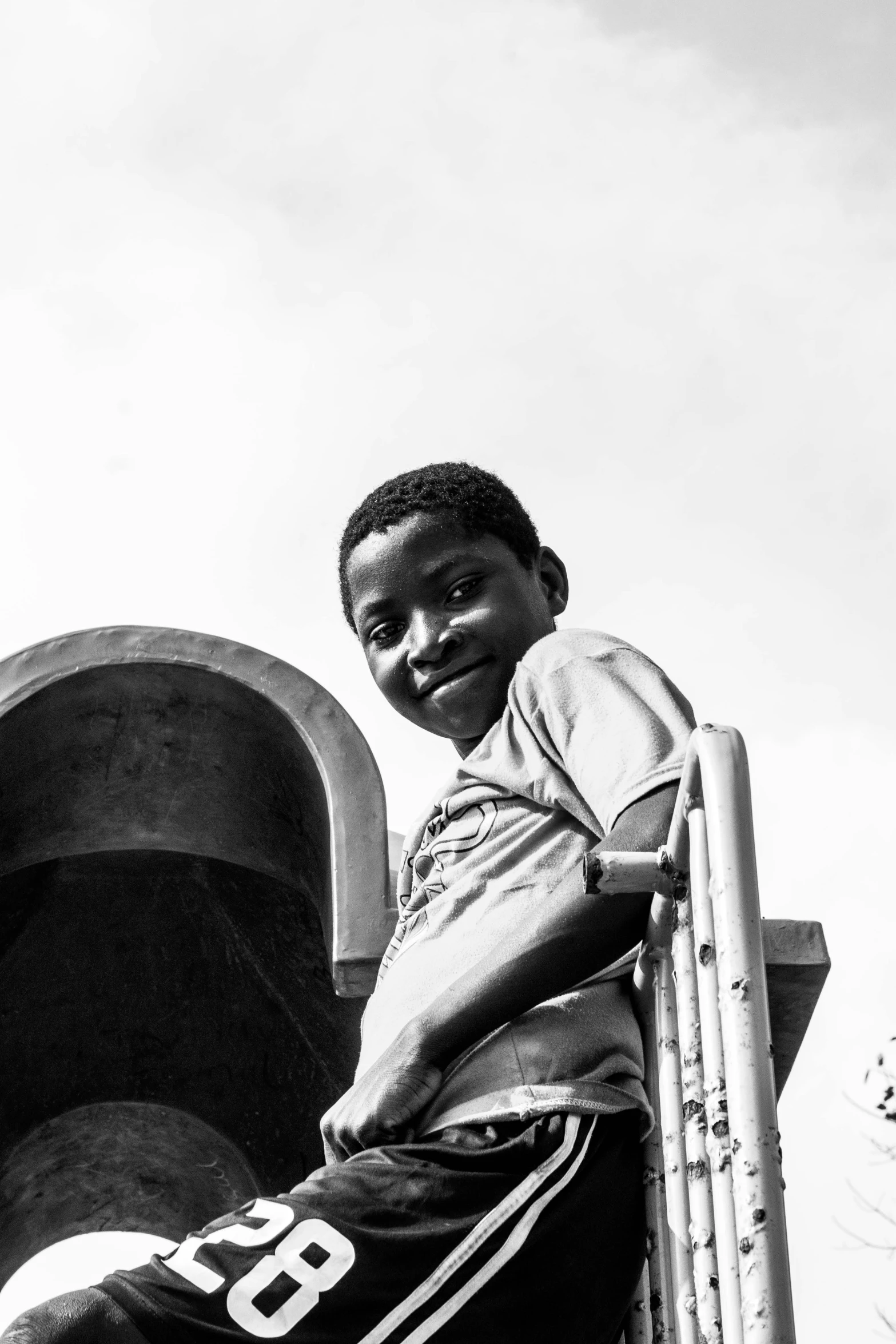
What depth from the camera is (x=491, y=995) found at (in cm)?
263

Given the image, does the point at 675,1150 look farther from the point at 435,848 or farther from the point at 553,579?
the point at 553,579

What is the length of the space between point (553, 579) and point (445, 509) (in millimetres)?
334

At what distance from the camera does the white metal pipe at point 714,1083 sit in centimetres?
210

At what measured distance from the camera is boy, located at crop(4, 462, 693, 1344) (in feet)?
7.81

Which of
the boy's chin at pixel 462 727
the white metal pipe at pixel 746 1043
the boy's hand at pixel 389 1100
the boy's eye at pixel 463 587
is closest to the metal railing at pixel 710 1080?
the white metal pipe at pixel 746 1043

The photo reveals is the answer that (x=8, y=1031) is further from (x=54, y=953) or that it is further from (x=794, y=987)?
(x=794, y=987)

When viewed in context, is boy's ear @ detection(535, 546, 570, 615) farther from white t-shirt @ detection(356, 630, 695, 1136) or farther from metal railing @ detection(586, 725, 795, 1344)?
metal railing @ detection(586, 725, 795, 1344)

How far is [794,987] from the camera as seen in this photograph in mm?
2898

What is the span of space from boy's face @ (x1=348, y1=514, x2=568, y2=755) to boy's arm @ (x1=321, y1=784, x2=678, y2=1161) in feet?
2.59

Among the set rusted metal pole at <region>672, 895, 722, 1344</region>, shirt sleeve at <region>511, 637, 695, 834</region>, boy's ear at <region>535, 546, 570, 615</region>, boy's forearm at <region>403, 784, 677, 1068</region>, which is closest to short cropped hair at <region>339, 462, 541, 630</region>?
boy's ear at <region>535, 546, 570, 615</region>

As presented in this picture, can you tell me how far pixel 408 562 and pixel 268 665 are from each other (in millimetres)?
587

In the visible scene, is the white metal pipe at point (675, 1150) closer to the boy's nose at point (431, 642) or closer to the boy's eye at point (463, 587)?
the boy's nose at point (431, 642)

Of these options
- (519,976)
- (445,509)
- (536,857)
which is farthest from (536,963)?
(445,509)

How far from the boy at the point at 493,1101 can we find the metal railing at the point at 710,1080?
3.9 inches
